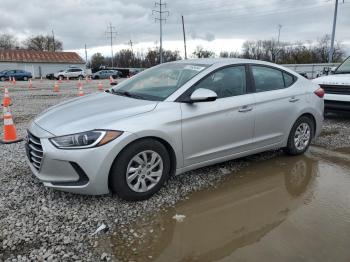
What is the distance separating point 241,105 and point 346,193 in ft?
5.63

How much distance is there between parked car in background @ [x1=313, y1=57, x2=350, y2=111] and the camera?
850 centimetres

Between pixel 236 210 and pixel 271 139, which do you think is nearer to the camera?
pixel 236 210

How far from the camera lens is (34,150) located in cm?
407

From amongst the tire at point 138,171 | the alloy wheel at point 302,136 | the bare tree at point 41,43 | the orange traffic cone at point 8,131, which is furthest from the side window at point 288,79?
the bare tree at point 41,43

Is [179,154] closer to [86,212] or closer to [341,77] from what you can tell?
[86,212]

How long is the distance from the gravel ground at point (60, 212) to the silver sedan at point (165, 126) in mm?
231

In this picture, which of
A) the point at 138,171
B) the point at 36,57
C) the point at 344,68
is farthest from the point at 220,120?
the point at 36,57

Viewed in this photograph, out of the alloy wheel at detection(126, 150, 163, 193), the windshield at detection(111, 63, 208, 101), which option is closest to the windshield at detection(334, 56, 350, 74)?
the windshield at detection(111, 63, 208, 101)

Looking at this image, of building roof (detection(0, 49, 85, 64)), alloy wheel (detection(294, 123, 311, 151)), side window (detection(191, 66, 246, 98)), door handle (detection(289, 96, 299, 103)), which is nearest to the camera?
side window (detection(191, 66, 246, 98))

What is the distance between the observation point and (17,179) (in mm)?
4648

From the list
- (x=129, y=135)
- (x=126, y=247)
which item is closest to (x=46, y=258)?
(x=126, y=247)

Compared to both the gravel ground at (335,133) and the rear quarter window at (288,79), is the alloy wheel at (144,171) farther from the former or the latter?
the gravel ground at (335,133)

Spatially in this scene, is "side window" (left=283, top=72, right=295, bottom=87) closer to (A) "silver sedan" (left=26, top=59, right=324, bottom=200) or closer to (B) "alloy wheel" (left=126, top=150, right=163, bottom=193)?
(A) "silver sedan" (left=26, top=59, right=324, bottom=200)

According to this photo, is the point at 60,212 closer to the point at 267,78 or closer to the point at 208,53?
the point at 267,78
